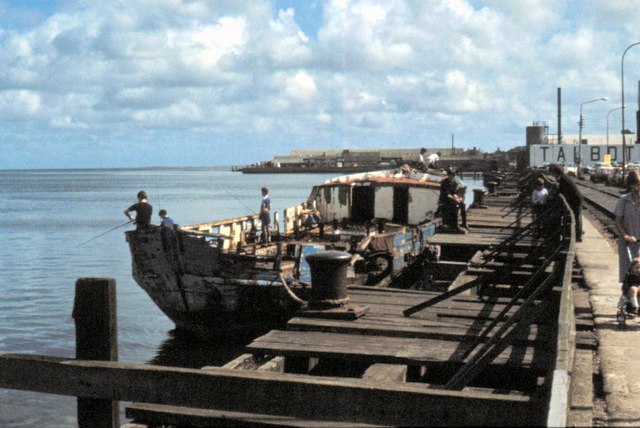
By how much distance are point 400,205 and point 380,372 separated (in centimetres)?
1844

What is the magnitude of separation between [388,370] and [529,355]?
4.48ft

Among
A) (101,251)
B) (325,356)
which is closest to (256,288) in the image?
(325,356)

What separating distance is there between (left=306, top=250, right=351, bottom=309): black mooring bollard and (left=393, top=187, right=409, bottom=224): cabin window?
16005mm

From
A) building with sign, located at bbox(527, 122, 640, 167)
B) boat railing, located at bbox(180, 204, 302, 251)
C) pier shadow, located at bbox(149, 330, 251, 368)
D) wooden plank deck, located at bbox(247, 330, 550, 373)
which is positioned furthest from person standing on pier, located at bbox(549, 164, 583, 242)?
building with sign, located at bbox(527, 122, 640, 167)

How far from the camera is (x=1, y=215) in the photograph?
261 feet

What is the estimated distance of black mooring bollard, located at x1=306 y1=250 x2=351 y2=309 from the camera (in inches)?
333

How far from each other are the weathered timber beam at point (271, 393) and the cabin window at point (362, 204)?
20437 millimetres

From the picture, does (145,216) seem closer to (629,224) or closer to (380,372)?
(629,224)

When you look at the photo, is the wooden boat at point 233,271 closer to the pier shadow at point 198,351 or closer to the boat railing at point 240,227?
the boat railing at point 240,227

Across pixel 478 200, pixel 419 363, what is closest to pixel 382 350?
pixel 419 363

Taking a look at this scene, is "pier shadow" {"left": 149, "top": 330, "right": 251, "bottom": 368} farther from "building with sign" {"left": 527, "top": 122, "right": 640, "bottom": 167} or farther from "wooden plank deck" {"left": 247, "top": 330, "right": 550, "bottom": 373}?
"building with sign" {"left": 527, "top": 122, "right": 640, "bottom": 167}

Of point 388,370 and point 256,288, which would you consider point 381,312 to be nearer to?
point 388,370

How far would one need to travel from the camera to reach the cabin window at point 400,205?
2489 cm

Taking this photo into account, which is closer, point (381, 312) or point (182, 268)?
point (381, 312)
